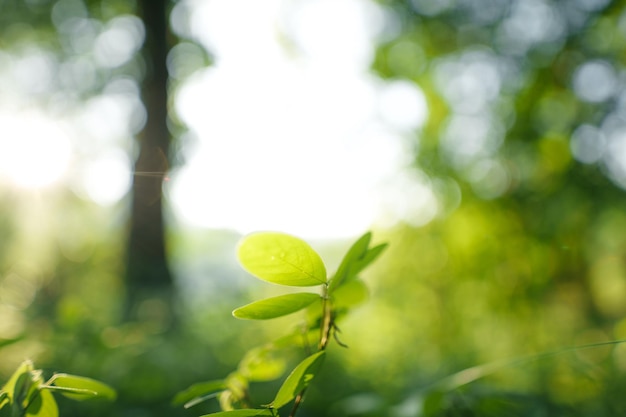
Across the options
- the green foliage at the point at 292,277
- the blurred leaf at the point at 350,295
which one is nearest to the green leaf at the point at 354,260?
the green foliage at the point at 292,277

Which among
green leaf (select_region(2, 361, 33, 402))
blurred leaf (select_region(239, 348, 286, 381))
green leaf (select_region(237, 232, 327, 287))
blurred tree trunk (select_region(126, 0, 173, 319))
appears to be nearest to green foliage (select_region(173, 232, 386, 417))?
green leaf (select_region(237, 232, 327, 287))

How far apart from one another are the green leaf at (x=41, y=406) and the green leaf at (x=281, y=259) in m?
0.34

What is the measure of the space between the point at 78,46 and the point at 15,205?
3133 millimetres

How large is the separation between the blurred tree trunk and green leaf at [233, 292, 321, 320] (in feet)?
10.00

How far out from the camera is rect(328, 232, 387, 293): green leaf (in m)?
0.54

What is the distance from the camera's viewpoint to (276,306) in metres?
0.54

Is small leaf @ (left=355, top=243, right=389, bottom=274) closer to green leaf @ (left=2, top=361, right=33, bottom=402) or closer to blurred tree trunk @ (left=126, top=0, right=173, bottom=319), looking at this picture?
green leaf @ (left=2, top=361, right=33, bottom=402)

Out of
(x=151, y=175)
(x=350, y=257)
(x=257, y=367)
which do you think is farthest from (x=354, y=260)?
(x=151, y=175)

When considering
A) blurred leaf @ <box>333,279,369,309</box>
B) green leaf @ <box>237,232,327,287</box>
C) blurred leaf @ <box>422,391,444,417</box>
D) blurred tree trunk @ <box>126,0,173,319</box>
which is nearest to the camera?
green leaf @ <box>237,232,327,287</box>

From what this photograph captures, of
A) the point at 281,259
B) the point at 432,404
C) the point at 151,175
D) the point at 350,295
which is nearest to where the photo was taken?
the point at 281,259

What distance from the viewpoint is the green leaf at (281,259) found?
1.58ft

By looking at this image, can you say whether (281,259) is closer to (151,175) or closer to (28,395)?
(28,395)

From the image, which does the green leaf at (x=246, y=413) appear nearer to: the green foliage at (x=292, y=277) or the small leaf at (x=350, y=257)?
the green foliage at (x=292, y=277)

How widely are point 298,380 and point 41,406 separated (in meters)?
0.35
